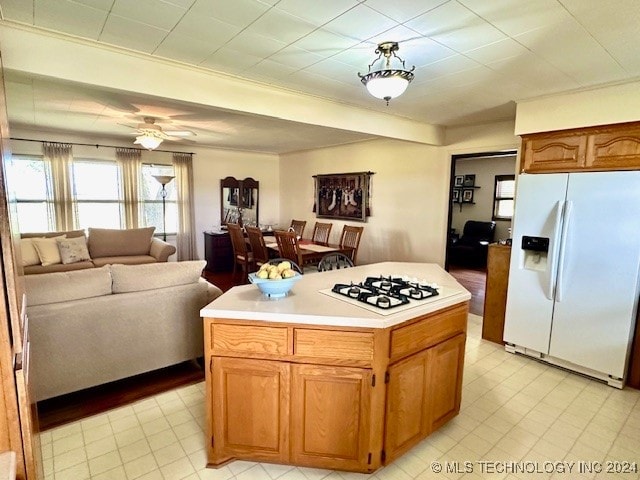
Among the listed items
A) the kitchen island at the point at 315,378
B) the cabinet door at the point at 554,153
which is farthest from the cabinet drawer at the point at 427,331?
the cabinet door at the point at 554,153

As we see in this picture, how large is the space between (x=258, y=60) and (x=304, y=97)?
31.8 inches

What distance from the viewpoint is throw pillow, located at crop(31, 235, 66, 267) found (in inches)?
173

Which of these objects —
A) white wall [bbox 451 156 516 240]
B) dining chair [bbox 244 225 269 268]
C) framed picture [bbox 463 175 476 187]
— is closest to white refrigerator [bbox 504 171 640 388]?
dining chair [bbox 244 225 269 268]

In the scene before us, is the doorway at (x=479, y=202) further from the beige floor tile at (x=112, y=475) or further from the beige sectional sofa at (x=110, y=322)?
the beige floor tile at (x=112, y=475)

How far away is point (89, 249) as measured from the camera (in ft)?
16.4

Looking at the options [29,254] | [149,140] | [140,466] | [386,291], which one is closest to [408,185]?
[386,291]

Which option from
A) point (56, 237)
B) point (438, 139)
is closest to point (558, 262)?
point (438, 139)

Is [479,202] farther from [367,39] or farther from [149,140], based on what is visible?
[149,140]

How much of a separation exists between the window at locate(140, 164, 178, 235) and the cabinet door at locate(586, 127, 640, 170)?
19.9 feet

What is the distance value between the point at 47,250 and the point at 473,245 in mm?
7337

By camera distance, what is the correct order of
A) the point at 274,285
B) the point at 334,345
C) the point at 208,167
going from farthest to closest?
the point at 208,167 < the point at 274,285 < the point at 334,345

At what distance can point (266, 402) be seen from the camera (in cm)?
173

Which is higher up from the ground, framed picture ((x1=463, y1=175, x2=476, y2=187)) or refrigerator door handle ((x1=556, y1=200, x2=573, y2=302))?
framed picture ((x1=463, y1=175, x2=476, y2=187))

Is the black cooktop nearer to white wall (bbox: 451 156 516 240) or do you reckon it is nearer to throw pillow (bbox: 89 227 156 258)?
throw pillow (bbox: 89 227 156 258)
